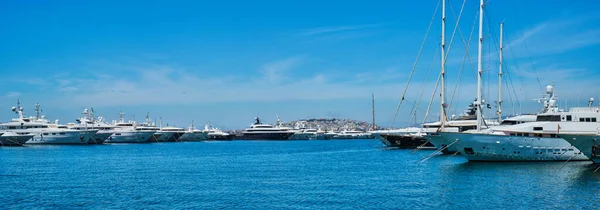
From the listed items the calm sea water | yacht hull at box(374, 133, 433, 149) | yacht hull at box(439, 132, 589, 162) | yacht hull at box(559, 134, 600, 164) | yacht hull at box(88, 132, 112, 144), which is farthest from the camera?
yacht hull at box(88, 132, 112, 144)

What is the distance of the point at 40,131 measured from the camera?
124000 mm

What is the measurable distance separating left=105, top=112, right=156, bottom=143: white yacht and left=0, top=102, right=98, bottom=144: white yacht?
25.4 meters

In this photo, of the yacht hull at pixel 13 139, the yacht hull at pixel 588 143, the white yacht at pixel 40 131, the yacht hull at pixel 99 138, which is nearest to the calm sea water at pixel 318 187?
the yacht hull at pixel 588 143

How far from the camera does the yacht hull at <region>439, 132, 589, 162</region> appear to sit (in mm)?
47031

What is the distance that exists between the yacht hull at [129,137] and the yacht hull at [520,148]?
122807 millimetres

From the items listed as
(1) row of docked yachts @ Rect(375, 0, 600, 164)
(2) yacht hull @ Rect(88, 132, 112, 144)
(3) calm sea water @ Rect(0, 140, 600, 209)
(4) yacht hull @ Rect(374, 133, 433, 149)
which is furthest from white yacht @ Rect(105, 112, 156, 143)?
(1) row of docked yachts @ Rect(375, 0, 600, 164)

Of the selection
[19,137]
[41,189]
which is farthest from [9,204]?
[19,137]

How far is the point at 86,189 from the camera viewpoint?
36.9 metres

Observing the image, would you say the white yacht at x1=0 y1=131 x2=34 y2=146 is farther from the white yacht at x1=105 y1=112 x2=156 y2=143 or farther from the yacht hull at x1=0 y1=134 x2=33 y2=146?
the white yacht at x1=105 y1=112 x2=156 y2=143

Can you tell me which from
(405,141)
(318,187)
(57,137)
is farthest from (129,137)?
(318,187)

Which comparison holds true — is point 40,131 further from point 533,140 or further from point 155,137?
point 533,140

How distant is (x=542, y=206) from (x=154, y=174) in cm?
3037

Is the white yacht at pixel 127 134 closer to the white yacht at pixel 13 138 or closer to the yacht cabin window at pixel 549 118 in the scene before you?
the white yacht at pixel 13 138

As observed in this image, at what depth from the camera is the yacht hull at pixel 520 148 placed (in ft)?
154
